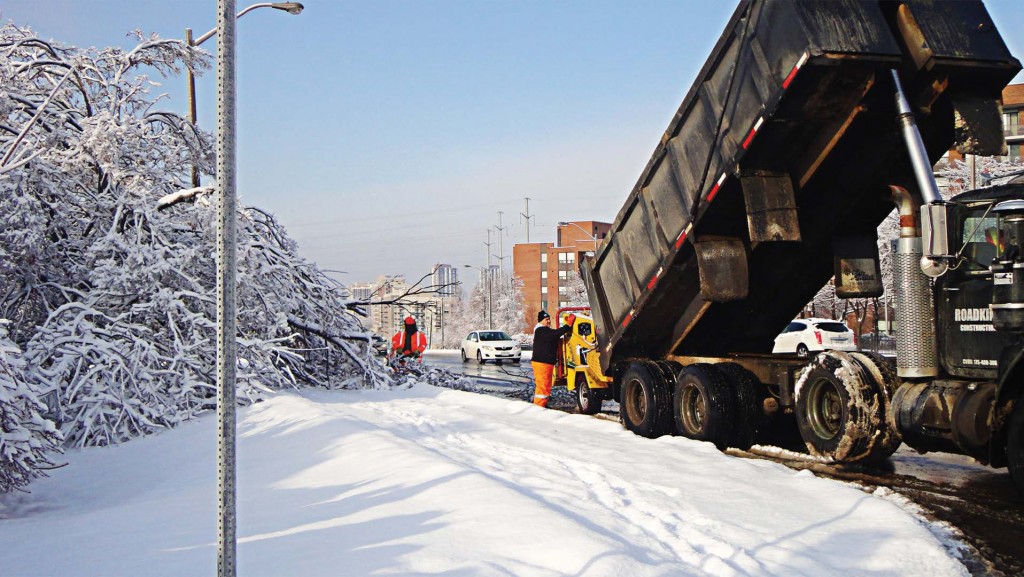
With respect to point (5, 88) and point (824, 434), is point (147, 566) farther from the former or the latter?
point (5, 88)

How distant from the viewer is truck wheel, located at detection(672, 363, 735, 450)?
1014cm

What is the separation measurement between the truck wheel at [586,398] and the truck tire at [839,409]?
5.92m

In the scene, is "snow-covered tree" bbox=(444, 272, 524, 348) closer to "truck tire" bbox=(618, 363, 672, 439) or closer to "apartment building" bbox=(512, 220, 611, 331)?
"apartment building" bbox=(512, 220, 611, 331)

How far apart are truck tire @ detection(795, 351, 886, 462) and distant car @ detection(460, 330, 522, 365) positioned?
1067 inches

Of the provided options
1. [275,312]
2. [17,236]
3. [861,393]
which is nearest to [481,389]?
[275,312]

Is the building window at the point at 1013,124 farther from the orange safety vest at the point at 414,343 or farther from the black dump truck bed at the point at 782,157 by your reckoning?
the black dump truck bed at the point at 782,157

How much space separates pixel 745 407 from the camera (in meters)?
10.2

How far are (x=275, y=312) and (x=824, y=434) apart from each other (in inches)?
387

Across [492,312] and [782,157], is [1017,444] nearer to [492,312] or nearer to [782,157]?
[782,157]

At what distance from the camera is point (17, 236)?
11430 mm

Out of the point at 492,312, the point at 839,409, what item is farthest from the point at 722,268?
the point at 492,312

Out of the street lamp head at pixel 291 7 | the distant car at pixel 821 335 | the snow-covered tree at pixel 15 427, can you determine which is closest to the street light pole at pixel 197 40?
the street lamp head at pixel 291 7

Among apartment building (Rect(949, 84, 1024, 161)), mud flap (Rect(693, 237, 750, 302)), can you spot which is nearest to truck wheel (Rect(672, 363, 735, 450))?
mud flap (Rect(693, 237, 750, 302))

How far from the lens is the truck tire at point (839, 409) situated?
827cm
